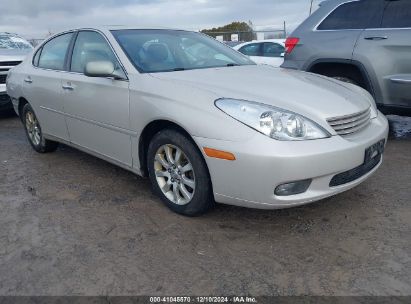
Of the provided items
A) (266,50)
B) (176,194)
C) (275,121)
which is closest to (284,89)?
(275,121)

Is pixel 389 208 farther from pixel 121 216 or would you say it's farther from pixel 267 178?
pixel 121 216

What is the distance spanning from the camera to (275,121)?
9.07 ft

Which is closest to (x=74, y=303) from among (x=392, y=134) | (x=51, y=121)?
(x=51, y=121)

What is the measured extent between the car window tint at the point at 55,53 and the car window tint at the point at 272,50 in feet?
20.7

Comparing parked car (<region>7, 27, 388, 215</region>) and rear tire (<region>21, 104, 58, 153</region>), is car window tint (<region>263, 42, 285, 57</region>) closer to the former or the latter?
parked car (<region>7, 27, 388, 215</region>)

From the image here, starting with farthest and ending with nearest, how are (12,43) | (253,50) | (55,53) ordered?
(253,50) < (12,43) < (55,53)

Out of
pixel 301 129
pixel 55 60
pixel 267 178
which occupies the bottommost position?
pixel 267 178

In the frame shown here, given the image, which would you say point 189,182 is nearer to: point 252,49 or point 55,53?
point 55,53

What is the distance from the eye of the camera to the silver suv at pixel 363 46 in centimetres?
477

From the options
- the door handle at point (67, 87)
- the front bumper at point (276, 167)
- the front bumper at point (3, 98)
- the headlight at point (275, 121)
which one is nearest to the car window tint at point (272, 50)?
the front bumper at point (3, 98)

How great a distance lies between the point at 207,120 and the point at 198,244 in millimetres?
878

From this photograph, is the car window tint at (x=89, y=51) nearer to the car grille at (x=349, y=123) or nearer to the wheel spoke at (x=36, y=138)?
the wheel spoke at (x=36, y=138)

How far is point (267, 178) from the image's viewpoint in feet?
8.86

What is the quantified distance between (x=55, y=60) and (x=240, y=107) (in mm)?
2717
